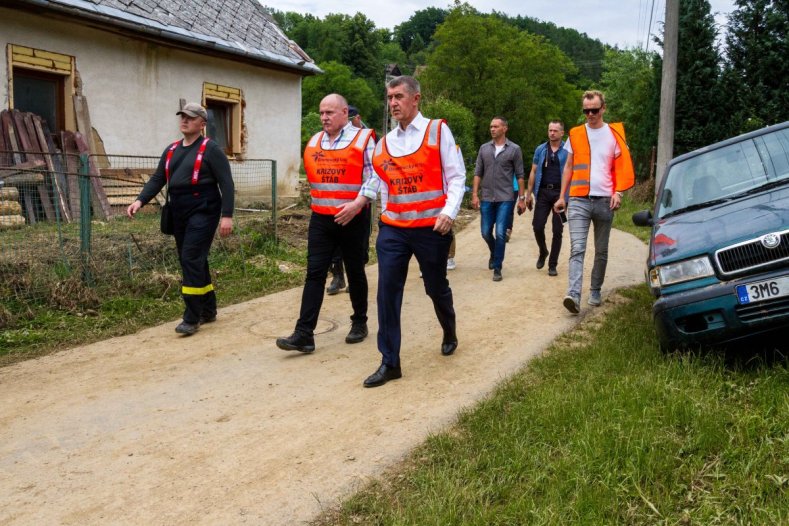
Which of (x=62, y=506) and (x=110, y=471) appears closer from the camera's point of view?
(x=62, y=506)

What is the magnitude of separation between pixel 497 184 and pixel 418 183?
4188 millimetres

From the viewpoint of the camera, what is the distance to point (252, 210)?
422 inches

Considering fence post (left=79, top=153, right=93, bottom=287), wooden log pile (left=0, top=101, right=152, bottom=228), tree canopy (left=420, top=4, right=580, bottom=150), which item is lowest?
fence post (left=79, top=153, right=93, bottom=287)

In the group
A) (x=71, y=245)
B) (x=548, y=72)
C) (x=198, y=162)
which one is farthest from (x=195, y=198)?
(x=548, y=72)

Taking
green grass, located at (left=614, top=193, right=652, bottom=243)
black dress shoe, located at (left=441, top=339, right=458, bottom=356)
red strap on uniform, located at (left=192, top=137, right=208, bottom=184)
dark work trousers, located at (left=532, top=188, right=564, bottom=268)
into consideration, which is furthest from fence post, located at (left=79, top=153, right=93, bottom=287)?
green grass, located at (left=614, top=193, right=652, bottom=243)

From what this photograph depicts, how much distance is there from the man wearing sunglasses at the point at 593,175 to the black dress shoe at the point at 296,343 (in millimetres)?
2513

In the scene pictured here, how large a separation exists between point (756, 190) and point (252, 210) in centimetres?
746

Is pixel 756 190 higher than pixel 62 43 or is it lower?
lower

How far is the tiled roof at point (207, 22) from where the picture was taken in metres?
11.3

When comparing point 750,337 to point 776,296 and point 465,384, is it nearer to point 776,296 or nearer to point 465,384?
point 776,296

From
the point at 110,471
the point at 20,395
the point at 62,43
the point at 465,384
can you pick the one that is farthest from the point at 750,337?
the point at 62,43

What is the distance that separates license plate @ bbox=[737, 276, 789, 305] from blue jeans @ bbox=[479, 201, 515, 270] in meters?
4.54

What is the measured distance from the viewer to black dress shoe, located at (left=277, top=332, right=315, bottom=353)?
5430mm

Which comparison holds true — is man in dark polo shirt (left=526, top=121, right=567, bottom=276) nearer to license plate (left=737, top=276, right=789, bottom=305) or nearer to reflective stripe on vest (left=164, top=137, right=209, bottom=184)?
reflective stripe on vest (left=164, top=137, right=209, bottom=184)
